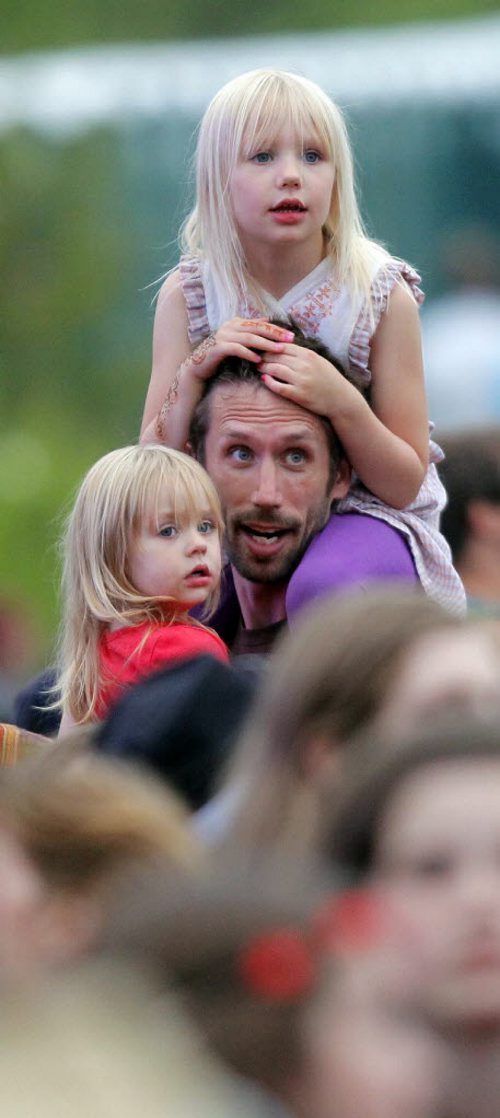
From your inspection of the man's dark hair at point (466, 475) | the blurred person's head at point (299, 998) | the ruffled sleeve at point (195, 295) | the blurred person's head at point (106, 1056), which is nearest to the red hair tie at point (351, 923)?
the blurred person's head at point (299, 998)

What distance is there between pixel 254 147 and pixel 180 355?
15.1 inches

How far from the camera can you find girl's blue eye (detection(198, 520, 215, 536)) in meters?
3.29

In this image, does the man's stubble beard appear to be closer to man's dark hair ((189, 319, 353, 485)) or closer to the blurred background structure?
man's dark hair ((189, 319, 353, 485))

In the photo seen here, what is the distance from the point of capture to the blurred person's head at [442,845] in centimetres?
142

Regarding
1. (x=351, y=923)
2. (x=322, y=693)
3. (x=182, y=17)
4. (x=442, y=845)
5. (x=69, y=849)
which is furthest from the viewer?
(x=182, y=17)

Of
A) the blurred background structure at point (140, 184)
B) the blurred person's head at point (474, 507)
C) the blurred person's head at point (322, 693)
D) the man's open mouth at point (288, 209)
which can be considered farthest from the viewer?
the blurred background structure at point (140, 184)

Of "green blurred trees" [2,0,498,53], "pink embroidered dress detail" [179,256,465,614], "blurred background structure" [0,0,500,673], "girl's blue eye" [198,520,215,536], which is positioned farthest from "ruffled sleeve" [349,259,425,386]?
"green blurred trees" [2,0,498,53]

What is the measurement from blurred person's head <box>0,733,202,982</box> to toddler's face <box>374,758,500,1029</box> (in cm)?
16

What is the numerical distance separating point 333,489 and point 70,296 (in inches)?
230

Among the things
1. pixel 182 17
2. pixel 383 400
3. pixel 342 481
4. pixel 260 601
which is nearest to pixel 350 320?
pixel 383 400

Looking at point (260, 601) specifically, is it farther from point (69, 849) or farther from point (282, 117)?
point (69, 849)

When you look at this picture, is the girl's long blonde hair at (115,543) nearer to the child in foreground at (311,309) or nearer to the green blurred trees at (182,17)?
the child in foreground at (311,309)

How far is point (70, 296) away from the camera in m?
9.08

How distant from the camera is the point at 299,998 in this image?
1366 mm
